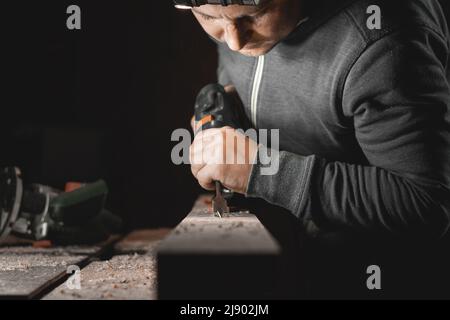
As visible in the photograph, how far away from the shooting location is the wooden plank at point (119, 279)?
96 cm

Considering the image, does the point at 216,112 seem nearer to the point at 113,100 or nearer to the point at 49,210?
the point at 49,210

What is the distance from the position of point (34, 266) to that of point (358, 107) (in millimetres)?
883

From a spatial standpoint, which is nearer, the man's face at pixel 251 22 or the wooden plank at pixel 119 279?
the wooden plank at pixel 119 279

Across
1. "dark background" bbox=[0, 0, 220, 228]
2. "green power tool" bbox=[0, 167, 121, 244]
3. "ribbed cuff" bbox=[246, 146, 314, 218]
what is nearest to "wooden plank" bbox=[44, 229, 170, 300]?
"green power tool" bbox=[0, 167, 121, 244]

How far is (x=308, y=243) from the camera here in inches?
58.3

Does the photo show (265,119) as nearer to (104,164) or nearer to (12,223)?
(12,223)

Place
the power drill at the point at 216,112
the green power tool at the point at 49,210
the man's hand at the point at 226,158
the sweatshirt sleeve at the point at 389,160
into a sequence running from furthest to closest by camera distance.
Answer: the green power tool at the point at 49,210, the power drill at the point at 216,112, the man's hand at the point at 226,158, the sweatshirt sleeve at the point at 389,160

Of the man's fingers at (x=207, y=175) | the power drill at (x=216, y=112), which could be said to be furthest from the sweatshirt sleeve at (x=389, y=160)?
the power drill at (x=216, y=112)

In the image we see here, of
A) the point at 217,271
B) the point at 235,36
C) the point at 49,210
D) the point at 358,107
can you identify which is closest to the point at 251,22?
the point at 235,36

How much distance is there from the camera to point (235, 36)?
1145 millimetres

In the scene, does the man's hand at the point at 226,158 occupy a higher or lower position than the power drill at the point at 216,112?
lower

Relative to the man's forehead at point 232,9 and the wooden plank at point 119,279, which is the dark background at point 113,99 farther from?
the man's forehead at point 232,9

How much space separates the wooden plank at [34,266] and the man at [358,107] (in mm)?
430
